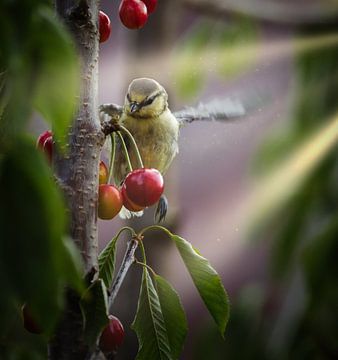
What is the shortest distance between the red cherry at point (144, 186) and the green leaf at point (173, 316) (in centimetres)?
6

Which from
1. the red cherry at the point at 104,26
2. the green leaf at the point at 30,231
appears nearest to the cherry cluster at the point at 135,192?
the red cherry at the point at 104,26

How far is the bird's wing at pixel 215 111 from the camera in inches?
30.1

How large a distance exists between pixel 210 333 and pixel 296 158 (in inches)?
5.7

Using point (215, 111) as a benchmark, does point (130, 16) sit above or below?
above

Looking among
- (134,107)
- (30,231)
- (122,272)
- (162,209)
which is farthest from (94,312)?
(134,107)

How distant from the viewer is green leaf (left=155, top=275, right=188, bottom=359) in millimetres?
459

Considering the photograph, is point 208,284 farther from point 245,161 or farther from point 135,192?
point 245,161

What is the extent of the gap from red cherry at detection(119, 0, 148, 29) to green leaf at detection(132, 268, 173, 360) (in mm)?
184

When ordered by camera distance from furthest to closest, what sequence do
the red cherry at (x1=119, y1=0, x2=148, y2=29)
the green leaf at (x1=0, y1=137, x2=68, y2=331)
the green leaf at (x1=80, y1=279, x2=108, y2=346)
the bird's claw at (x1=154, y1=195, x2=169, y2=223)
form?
the bird's claw at (x1=154, y1=195, x2=169, y2=223) < the red cherry at (x1=119, y1=0, x2=148, y2=29) < the green leaf at (x1=80, y1=279, x2=108, y2=346) < the green leaf at (x1=0, y1=137, x2=68, y2=331)

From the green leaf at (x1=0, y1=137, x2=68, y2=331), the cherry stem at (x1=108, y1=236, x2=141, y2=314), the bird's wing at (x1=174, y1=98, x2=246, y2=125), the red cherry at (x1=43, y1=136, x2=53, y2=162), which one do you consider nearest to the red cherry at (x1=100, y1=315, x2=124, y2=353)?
the cherry stem at (x1=108, y1=236, x2=141, y2=314)

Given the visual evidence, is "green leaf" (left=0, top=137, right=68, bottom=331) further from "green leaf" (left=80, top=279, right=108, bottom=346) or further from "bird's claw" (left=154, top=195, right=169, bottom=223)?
"bird's claw" (left=154, top=195, right=169, bottom=223)

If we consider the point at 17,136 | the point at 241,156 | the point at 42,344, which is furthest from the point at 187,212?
the point at 17,136

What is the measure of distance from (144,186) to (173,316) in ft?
0.31

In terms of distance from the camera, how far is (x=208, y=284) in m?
0.45
